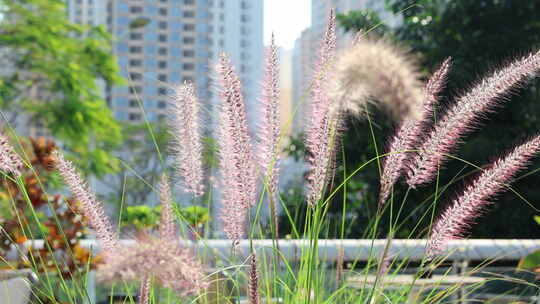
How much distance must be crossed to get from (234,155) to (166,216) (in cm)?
13

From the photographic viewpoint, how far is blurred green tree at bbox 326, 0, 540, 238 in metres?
7.78

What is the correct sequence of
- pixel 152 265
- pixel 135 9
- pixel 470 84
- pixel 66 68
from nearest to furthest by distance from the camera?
pixel 152 265, pixel 470 84, pixel 66 68, pixel 135 9

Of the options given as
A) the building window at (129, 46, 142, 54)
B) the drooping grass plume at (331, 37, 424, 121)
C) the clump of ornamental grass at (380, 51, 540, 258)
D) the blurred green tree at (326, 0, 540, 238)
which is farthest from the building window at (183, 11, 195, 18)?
the clump of ornamental grass at (380, 51, 540, 258)

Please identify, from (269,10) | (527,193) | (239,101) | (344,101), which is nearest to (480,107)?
(344,101)

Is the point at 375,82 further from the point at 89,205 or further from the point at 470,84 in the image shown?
the point at 470,84

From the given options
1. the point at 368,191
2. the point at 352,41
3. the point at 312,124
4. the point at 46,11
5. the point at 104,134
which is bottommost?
the point at 368,191

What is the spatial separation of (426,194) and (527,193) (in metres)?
1.16

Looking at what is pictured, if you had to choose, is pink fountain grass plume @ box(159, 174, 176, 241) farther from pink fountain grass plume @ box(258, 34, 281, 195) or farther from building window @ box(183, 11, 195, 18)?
building window @ box(183, 11, 195, 18)

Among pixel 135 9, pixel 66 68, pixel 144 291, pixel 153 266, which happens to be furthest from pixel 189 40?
pixel 153 266

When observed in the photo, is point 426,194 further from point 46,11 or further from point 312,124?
point 312,124

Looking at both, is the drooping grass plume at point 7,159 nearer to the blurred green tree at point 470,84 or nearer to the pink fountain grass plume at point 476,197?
the pink fountain grass plume at point 476,197

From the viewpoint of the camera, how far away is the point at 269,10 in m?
1.44

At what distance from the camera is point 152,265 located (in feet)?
2.33

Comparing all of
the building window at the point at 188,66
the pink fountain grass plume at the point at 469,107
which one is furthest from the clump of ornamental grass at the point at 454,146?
the building window at the point at 188,66
